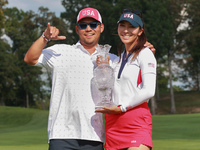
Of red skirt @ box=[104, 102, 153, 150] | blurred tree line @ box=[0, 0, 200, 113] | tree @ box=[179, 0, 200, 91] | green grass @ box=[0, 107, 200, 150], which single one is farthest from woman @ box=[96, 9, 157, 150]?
tree @ box=[179, 0, 200, 91]

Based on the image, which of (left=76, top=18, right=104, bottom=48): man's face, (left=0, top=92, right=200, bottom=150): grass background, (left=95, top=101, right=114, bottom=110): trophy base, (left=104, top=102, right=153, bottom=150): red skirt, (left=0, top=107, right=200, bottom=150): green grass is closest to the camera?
(left=104, top=102, right=153, bottom=150): red skirt

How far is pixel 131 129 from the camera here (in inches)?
154

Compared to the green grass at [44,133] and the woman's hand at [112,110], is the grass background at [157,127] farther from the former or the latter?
the woman's hand at [112,110]

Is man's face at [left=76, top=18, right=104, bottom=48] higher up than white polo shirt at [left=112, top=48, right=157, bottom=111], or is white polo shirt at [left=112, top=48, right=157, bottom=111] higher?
man's face at [left=76, top=18, right=104, bottom=48]

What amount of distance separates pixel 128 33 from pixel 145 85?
67 cm

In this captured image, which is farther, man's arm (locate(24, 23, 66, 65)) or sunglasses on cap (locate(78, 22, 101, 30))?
sunglasses on cap (locate(78, 22, 101, 30))

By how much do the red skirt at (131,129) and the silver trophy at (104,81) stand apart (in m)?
0.20

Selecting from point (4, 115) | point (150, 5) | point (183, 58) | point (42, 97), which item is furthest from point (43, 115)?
point (42, 97)

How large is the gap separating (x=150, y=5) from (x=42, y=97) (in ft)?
92.1

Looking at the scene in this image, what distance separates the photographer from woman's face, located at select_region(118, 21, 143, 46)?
164 inches

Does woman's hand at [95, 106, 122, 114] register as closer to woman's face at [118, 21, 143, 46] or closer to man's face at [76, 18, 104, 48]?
woman's face at [118, 21, 143, 46]

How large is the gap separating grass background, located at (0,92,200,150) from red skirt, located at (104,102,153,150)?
6.83m

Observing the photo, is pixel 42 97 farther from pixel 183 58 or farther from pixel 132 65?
pixel 132 65

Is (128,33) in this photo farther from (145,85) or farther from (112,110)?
(112,110)
